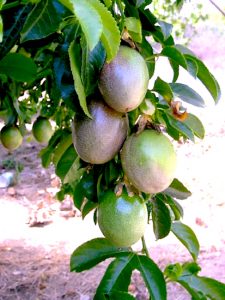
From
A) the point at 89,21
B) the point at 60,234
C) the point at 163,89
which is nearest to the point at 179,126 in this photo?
the point at 163,89

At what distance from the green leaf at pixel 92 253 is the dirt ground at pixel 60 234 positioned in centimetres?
89

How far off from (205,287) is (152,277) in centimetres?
15

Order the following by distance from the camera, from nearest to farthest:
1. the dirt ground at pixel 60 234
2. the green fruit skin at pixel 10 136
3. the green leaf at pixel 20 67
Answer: the green leaf at pixel 20 67 < the green fruit skin at pixel 10 136 < the dirt ground at pixel 60 234

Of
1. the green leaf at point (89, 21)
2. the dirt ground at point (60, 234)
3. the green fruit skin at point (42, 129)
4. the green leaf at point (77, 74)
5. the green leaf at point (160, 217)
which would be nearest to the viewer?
the green leaf at point (89, 21)

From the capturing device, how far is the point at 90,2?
0.57 metres

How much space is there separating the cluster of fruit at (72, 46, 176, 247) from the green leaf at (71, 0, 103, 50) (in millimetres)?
301

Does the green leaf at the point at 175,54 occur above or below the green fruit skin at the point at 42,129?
above

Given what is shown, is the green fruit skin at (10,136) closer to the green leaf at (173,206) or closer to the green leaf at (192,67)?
the green leaf at (173,206)

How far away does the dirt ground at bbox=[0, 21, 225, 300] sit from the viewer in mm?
2865

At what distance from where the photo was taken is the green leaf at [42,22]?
0.82m

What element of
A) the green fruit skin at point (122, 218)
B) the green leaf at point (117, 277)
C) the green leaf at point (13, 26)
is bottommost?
the green leaf at point (117, 277)

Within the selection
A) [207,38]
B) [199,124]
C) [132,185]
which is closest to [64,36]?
[132,185]

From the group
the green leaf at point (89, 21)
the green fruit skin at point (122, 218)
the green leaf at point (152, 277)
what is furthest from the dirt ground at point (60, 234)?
the green leaf at point (89, 21)

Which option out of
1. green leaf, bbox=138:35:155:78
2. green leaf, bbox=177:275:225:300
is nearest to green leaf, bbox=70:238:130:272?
green leaf, bbox=177:275:225:300
